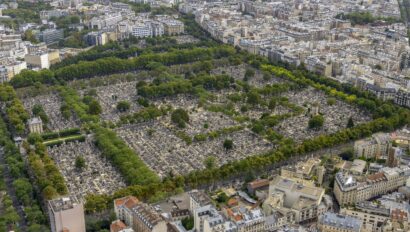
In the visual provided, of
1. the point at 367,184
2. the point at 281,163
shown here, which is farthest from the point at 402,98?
the point at 367,184

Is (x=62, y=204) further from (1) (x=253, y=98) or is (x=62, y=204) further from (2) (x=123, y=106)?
(1) (x=253, y=98)

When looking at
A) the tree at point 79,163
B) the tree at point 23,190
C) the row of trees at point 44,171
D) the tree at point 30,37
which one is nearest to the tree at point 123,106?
the row of trees at point 44,171

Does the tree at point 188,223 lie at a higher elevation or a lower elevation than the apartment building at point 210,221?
lower

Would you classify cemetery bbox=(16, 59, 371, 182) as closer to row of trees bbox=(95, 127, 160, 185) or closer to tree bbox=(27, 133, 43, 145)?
row of trees bbox=(95, 127, 160, 185)

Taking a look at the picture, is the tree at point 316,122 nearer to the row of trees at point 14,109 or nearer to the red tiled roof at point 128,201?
the red tiled roof at point 128,201

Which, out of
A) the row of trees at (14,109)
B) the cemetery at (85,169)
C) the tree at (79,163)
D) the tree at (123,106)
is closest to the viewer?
the cemetery at (85,169)

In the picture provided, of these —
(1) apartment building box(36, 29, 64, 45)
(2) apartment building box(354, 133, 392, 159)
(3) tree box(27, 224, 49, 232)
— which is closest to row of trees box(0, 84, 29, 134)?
(3) tree box(27, 224, 49, 232)

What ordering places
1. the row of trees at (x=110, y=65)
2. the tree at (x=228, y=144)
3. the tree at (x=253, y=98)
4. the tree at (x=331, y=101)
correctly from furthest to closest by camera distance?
the row of trees at (x=110, y=65) < the tree at (x=331, y=101) < the tree at (x=253, y=98) < the tree at (x=228, y=144)
